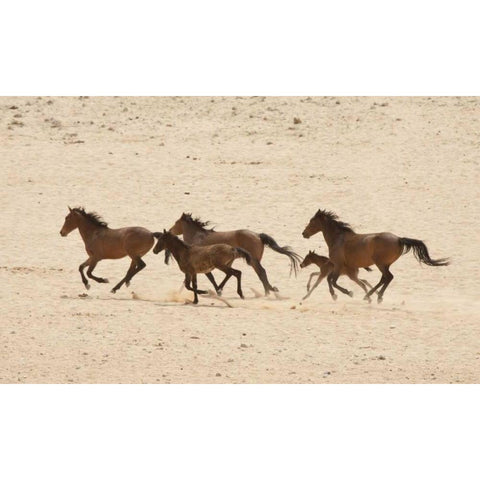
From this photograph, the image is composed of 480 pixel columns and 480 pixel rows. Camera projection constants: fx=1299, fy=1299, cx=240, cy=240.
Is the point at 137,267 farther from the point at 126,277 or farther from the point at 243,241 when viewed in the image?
the point at 243,241

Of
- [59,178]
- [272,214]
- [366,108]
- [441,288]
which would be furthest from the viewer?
[366,108]

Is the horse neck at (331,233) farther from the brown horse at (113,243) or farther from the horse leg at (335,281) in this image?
the brown horse at (113,243)

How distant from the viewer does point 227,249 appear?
16.9 m

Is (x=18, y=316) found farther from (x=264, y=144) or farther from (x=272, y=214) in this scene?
(x=264, y=144)

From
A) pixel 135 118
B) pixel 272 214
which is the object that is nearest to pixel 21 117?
pixel 135 118

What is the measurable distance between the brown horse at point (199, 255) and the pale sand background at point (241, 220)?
502 mm

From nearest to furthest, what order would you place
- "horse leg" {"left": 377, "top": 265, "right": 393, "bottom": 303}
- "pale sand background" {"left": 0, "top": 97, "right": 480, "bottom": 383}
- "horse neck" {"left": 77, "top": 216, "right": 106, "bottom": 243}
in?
"pale sand background" {"left": 0, "top": 97, "right": 480, "bottom": 383} < "horse leg" {"left": 377, "top": 265, "right": 393, "bottom": 303} < "horse neck" {"left": 77, "top": 216, "right": 106, "bottom": 243}

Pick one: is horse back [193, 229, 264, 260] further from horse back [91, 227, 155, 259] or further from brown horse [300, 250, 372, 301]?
horse back [91, 227, 155, 259]

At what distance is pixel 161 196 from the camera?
26.3m

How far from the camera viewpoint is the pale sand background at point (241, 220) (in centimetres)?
1431

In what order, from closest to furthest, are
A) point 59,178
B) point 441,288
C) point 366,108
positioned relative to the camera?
A: 1. point 441,288
2. point 59,178
3. point 366,108

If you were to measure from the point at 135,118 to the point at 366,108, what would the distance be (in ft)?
19.4

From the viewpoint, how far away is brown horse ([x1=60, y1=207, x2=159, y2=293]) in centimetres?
1789

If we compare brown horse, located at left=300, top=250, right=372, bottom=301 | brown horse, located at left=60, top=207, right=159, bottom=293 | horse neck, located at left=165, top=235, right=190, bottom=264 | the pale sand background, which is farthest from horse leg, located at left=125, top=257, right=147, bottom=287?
brown horse, located at left=300, top=250, right=372, bottom=301
